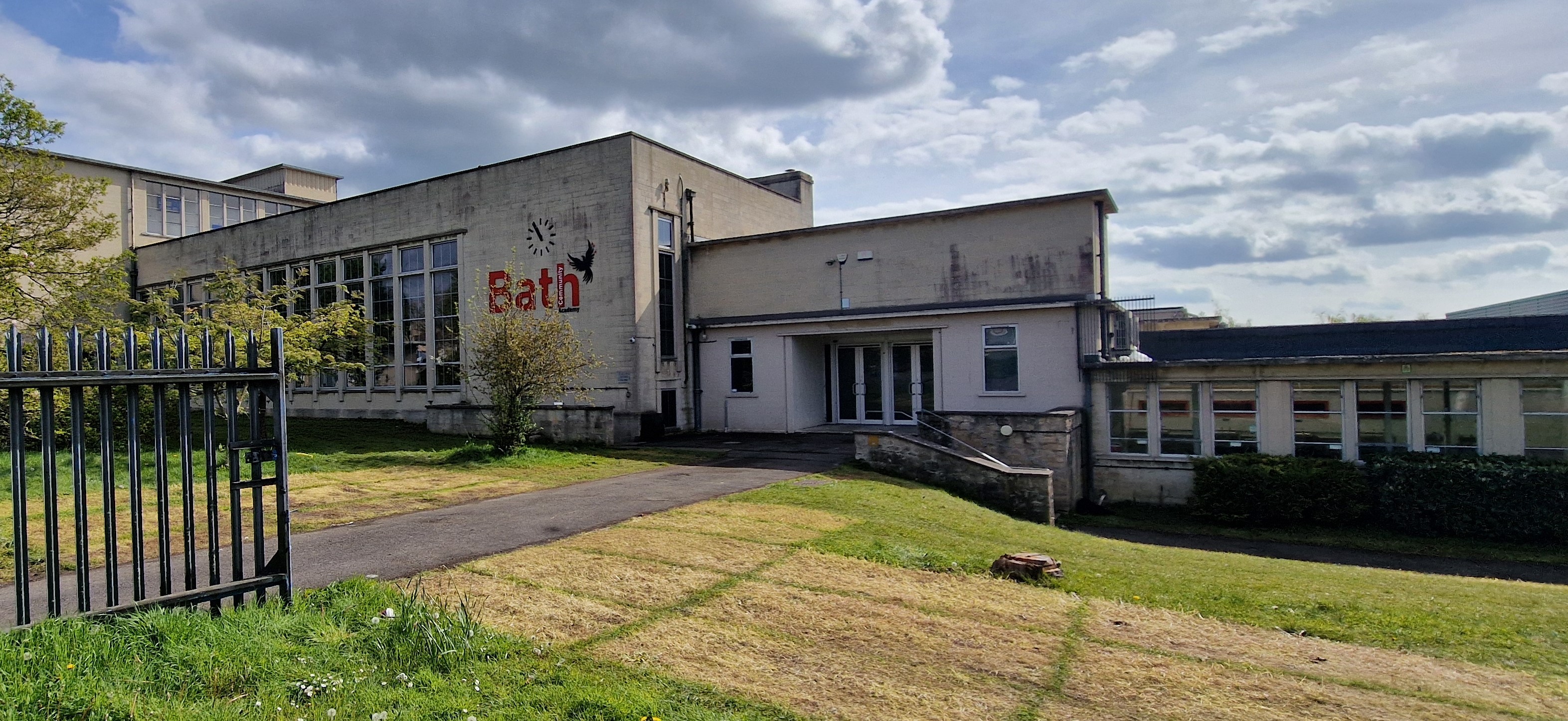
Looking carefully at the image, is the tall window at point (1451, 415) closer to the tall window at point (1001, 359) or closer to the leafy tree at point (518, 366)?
the tall window at point (1001, 359)

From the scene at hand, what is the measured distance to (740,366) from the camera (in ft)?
70.2

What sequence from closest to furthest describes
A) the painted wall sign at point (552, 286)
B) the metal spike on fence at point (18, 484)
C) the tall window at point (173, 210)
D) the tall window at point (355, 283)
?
the metal spike on fence at point (18, 484) < the painted wall sign at point (552, 286) < the tall window at point (355, 283) < the tall window at point (173, 210)

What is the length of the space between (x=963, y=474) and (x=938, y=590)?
24.2 feet

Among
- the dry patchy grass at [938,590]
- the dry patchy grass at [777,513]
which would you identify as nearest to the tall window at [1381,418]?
the dry patchy grass at [777,513]

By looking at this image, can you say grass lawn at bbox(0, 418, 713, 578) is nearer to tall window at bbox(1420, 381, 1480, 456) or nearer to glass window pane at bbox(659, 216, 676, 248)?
glass window pane at bbox(659, 216, 676, 248)

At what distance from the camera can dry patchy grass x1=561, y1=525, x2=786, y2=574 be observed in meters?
7.14

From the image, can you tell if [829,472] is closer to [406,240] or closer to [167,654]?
[167,654]

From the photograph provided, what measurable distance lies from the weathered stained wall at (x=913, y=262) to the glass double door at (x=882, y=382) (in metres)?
1.72

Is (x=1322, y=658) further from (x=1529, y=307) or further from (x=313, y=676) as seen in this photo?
(x=1529, y=307)

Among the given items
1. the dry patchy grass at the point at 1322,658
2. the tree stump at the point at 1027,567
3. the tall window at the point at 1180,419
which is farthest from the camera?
the tall window at the point at 1180,419

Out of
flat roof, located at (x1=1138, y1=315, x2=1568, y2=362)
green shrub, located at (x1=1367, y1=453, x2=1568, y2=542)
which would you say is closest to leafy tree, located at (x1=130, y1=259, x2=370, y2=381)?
green shrub, located at (x1=1367, y1=453, x2=1568, y2=542)

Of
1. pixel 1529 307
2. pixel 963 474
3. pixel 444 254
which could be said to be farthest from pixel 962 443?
pixel 1529 307

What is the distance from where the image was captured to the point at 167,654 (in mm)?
4262

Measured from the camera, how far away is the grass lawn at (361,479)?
9.09 m
